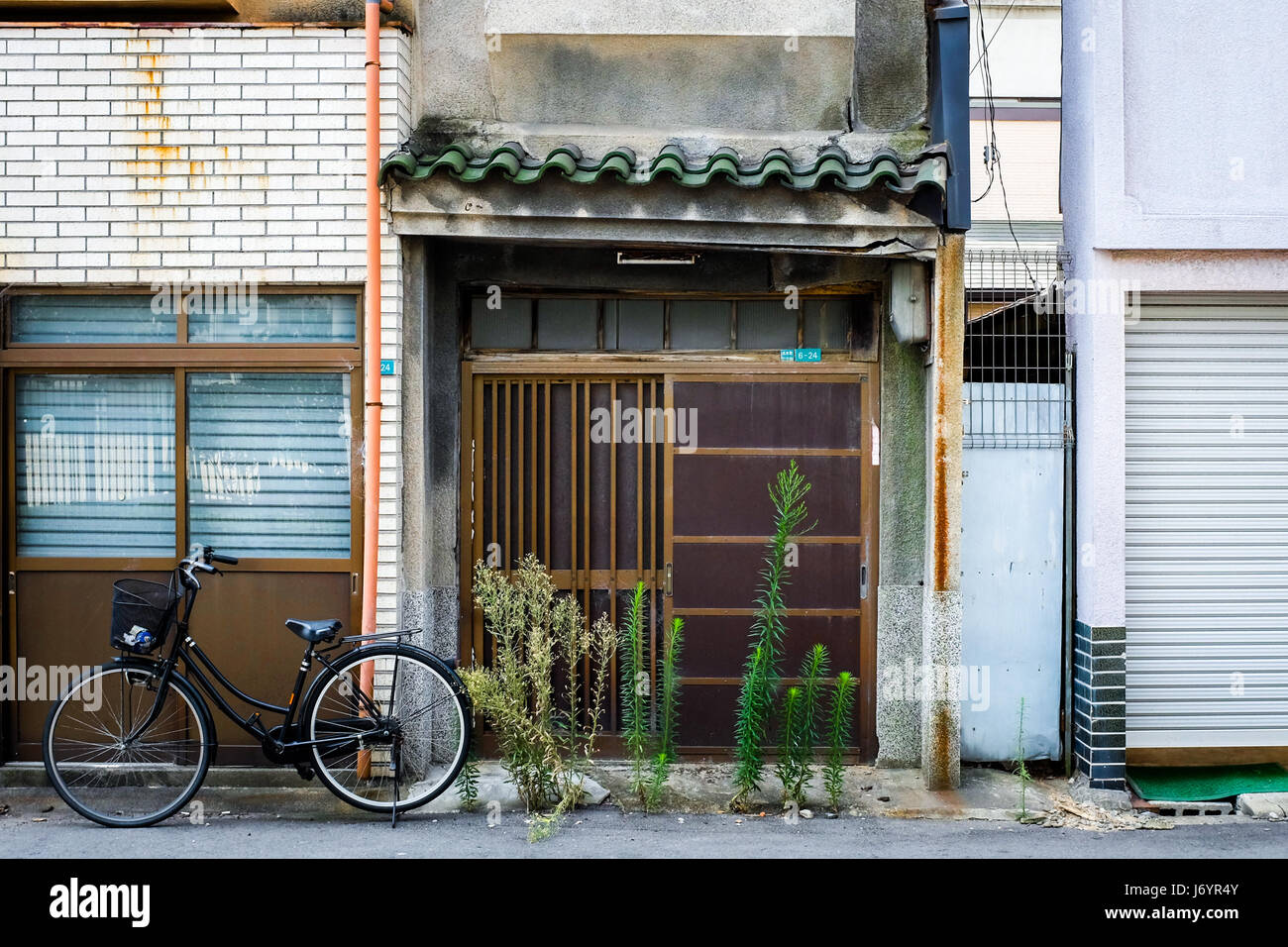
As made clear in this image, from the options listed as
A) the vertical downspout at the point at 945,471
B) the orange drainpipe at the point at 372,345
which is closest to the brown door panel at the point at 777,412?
the vertical downspout at the point at 945,471

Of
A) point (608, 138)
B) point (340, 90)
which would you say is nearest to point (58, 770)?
point (340, 90)

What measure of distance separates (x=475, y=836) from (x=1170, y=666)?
15.6ft

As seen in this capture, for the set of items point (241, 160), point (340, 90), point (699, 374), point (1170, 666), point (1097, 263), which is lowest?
point (1170, 666)

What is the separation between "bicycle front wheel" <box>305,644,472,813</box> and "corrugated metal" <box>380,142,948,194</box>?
2876mm

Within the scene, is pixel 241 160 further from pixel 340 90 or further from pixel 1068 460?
pixel 1068 460

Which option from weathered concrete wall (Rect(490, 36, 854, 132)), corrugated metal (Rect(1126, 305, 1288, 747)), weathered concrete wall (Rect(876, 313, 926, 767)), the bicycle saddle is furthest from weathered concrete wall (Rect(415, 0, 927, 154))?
the bicycle saddle

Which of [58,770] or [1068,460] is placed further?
[1068,460]

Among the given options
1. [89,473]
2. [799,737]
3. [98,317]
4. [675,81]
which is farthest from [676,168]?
[89,473]

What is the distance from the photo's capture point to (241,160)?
6.39 metres

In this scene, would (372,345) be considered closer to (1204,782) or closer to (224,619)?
(224,619)

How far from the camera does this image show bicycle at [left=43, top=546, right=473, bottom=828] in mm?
5785

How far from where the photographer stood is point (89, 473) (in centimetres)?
662

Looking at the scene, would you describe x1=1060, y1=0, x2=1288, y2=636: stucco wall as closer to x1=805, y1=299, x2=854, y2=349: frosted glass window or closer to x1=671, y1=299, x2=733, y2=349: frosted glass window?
x1=805, y1=299, x2=854, y2=349: frosted glass window

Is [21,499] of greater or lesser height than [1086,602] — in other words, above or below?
above
